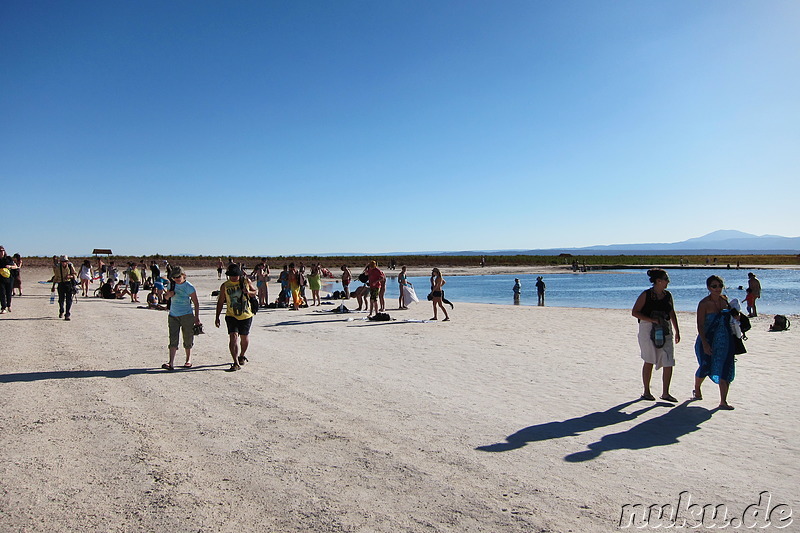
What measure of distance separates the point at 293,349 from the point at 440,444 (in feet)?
18.9

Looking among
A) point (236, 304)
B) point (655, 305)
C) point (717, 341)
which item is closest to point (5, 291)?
point (236, 304)

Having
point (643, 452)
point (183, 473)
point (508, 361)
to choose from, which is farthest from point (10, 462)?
point (508, 361)

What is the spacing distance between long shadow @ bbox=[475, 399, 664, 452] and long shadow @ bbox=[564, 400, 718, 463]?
0.82 feet

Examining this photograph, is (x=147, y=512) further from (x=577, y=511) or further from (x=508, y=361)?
(x=508, y=361)

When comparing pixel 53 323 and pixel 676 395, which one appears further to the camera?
pixel 53 323

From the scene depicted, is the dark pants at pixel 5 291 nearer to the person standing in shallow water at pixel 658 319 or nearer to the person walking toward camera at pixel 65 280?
the person walking toward camera at pixel 65 280

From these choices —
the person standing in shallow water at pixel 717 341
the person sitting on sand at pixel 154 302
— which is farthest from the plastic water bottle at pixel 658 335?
the person sitting on sand at pixel 154 302

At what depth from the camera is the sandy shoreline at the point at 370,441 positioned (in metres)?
3.52

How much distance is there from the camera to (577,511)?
3.53 meters

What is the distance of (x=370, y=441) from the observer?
15.8 feet

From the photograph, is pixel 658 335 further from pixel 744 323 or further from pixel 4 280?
A: pixel 4 280

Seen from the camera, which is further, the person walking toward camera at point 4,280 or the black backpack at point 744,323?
the person walking toward camera at point 4,280

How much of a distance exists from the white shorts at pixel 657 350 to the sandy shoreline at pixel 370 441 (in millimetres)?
565

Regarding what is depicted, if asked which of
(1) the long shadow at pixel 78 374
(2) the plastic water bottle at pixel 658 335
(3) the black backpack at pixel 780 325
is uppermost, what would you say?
(2) the plastic water bottle at pixel 658 335
